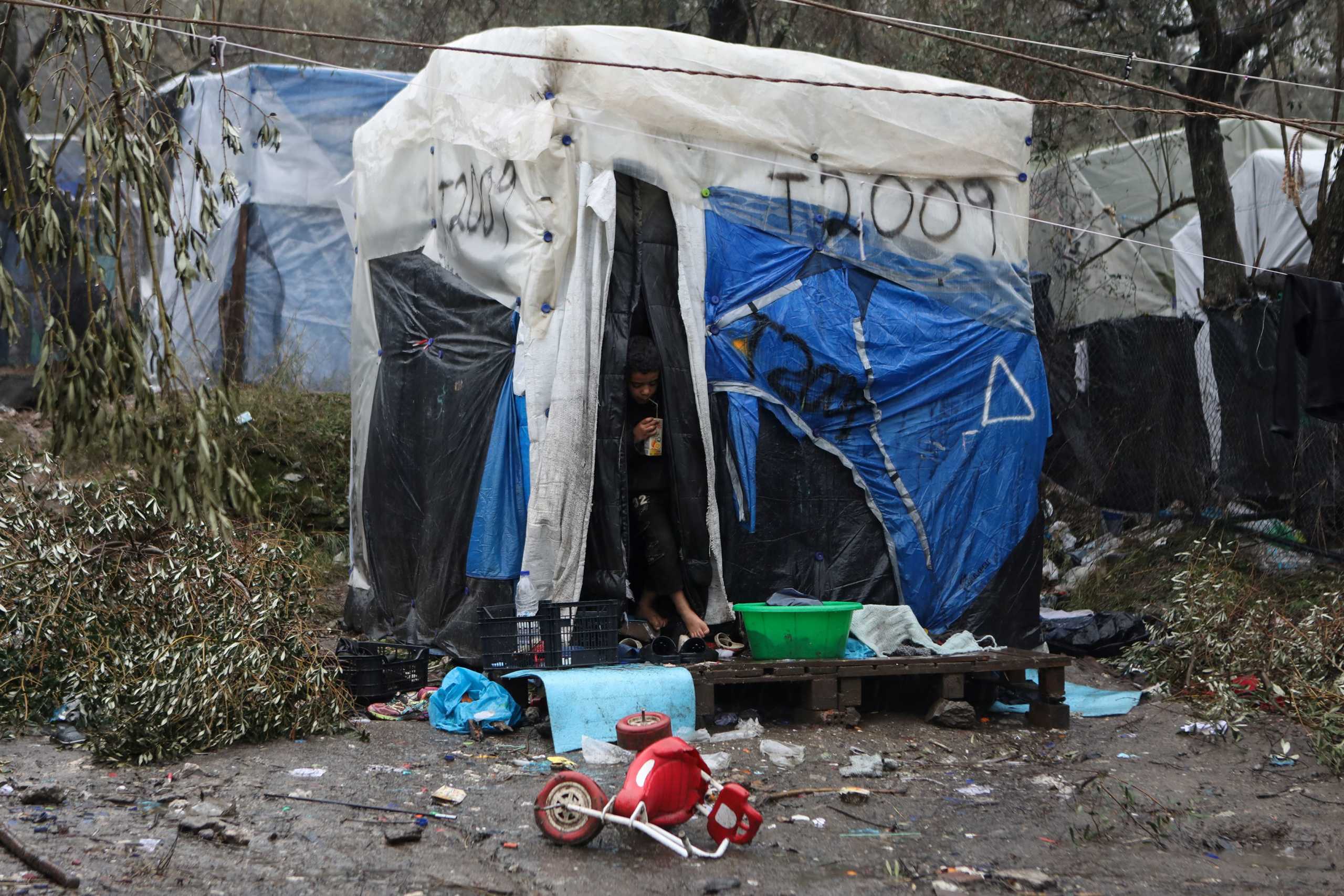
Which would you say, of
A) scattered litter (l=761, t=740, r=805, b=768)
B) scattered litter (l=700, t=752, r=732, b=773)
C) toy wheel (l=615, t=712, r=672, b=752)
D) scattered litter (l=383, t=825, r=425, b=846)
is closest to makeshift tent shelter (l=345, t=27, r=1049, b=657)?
scattered litter (l=761, t=740, r=805, b=768)

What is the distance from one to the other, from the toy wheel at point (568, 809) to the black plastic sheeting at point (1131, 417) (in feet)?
22.1

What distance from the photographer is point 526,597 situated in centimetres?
596

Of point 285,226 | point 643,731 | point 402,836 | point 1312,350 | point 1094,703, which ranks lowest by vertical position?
point 1094,703

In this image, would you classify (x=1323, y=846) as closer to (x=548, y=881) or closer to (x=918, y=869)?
(x=918, y=869)

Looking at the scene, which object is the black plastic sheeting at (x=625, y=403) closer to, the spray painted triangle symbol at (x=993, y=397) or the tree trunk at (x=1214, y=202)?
the spray painted triangle symbol at (x=993, y=397)

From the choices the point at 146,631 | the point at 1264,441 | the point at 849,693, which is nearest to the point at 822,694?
→ the point at 849,693

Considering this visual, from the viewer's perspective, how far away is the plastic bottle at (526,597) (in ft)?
19.5

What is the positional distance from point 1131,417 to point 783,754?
613 cm

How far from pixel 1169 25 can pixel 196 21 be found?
8578mm

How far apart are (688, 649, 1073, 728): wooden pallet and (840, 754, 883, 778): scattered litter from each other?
51 cm

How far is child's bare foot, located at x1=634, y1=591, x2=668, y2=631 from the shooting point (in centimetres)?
638

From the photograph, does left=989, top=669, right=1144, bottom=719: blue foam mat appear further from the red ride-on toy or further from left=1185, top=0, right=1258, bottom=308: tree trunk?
left=1185, top=0, right=1258, bottom=308: tree trunk

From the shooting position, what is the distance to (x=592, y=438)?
599cm

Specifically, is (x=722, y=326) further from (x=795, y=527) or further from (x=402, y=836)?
(x=402, y=836)
